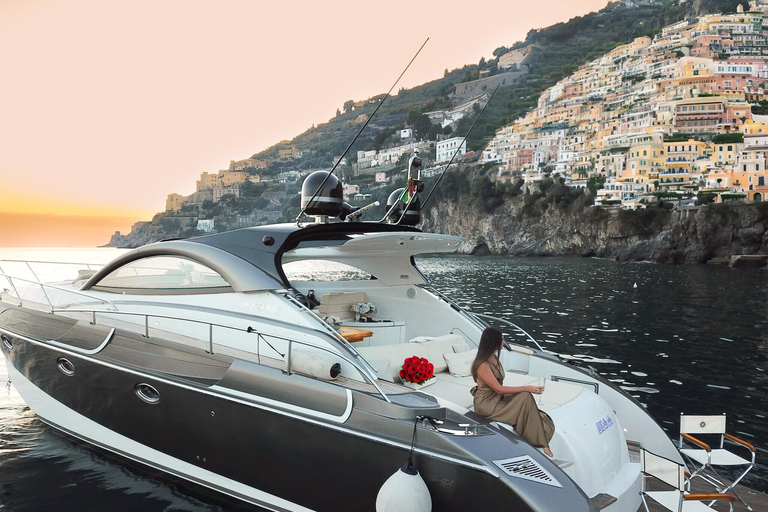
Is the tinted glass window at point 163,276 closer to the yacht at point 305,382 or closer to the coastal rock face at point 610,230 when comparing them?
the yacht at point 305,382

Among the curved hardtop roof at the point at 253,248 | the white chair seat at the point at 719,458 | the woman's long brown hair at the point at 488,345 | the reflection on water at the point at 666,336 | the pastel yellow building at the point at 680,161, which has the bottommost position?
the reflection on water at the point at 666,336

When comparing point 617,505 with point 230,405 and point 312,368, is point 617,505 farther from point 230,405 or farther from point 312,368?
point 230,405

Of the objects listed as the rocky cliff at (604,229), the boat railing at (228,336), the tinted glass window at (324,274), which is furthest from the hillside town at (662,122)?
the boat railing at (228,336)

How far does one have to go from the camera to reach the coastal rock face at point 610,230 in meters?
60.2

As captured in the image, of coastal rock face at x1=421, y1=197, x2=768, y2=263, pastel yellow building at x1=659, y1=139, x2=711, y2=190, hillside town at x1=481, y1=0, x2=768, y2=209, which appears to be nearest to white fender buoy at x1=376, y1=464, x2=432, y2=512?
coastal rock face at x1=421, y1=197, x2=768, y2=263

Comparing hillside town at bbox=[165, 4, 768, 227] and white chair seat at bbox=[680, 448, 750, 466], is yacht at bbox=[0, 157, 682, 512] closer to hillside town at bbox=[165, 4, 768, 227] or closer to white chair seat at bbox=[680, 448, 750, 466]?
white chair seat at bbox=[680, 448, 750, 466]

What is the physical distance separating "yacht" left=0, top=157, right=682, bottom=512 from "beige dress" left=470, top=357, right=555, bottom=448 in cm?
9

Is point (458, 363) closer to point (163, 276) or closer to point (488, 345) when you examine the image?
point (488, 345)

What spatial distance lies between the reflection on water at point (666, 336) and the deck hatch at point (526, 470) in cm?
398

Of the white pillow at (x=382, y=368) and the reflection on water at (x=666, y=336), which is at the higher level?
→ the white pillow at (x=382, y=368)

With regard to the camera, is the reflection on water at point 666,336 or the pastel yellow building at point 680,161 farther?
the pastel yellow building at point 680,161

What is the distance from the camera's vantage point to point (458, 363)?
5.23 meters

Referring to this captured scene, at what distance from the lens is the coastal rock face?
6016 cm

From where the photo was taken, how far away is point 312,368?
4.08 m
